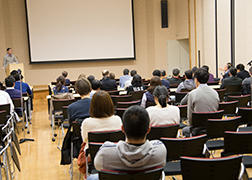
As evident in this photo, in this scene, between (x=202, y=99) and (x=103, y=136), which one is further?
(x=202, y=99)

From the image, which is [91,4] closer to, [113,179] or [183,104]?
[183,104]

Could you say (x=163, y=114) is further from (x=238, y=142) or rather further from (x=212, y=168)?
(x=212, y=168)

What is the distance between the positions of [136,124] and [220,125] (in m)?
1.85

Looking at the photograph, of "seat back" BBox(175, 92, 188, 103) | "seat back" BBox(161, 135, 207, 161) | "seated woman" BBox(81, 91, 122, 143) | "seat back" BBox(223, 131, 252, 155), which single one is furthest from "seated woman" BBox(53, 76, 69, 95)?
"seat back" BBox(223, 131, 252, 155)

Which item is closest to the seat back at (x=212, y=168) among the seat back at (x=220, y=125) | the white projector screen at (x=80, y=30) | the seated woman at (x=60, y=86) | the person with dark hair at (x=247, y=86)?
the seat back at (x=220, y=125)

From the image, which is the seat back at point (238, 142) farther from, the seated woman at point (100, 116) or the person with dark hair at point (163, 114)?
the seated woman at point (100, 116)

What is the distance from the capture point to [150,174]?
2037 millimetres

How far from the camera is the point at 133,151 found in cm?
207

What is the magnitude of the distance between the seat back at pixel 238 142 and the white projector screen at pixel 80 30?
12.1 meters

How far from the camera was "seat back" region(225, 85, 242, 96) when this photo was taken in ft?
22.3

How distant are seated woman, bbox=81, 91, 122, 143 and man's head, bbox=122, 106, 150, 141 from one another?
111 centimetres

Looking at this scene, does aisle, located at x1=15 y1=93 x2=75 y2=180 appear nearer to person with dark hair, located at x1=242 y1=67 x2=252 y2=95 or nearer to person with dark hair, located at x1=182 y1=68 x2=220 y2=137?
person with dark hair, located at x1=182 y1=68 x2=220 y2=137

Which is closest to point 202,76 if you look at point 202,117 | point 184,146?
point 202,117

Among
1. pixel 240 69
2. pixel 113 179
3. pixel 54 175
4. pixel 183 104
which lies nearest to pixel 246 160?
pixel 113 179
